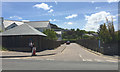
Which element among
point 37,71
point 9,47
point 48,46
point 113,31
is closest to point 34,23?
point 48,46

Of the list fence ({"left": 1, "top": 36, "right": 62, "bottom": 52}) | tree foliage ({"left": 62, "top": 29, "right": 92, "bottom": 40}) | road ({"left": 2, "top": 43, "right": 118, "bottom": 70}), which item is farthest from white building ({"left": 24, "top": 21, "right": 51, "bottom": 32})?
tree foliage ({"left": 62, "top": 29, "right": 92, "bottom": 40})

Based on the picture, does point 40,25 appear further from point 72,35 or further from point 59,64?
point 72,35

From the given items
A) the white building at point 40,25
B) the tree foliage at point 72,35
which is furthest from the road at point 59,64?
the tree foliage at point 72,35

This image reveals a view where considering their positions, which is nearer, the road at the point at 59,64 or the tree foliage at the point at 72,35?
the road at the point at 59,64

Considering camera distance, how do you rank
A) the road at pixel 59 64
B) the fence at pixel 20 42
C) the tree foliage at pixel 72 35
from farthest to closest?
the tree foliage at pixel 72 35 → the fence at pixel 20 42 → the road at pixel 59 64

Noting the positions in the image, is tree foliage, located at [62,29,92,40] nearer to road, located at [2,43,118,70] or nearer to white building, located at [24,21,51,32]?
white building, located at [24,21,51,32]

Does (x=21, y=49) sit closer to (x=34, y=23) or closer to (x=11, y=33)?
(x=11, y=33)

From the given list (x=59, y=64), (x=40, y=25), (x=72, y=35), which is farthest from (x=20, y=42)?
(x=72, y=35)

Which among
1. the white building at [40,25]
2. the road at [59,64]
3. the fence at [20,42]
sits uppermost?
the white building at [40,25]

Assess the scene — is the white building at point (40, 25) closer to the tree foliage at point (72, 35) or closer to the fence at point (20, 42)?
the fence at point (20, 42)

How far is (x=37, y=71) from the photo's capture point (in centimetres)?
745

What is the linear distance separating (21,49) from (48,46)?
6.57 m

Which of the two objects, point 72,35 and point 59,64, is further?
point 72,35

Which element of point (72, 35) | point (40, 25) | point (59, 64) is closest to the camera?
point (59, 64)
